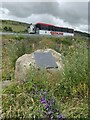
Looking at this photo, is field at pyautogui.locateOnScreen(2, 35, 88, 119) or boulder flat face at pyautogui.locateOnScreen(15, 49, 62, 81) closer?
field at pyautogui.locateOnScreen(2, 35, 88, 119)

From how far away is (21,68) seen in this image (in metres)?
6.68

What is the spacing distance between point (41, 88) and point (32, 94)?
1.27 feet

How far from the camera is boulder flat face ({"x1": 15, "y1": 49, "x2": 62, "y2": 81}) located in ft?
A: 21.1

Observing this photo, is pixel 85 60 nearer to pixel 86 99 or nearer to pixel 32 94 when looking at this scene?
pixel 86 99

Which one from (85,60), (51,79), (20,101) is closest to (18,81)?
(51,79)

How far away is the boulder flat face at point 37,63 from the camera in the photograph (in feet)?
21.1

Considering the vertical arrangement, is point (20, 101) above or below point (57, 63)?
below

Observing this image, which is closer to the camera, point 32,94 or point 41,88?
point 32,94

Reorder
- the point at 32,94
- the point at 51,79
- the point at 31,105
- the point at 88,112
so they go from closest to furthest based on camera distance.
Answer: the point at 88,112, the point at 31,105, the point at 32,94, the point at 51,79

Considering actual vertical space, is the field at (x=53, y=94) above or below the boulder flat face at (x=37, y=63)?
below

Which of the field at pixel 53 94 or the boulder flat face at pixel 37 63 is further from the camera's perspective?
the boulder flat face at pixel 37 63

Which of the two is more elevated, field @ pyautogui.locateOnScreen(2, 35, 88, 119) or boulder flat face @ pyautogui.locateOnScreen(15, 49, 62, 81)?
boulder flat face @ pyautogui.locateOnScreen(15, 49, 62, 81)

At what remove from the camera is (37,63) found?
21.6 ft

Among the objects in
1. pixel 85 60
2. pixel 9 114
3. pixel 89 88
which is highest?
pixel 85 60
